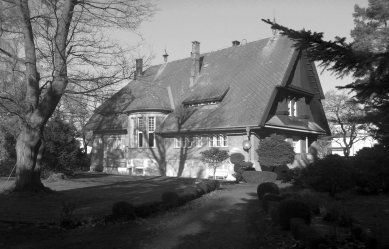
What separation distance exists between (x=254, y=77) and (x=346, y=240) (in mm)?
22366

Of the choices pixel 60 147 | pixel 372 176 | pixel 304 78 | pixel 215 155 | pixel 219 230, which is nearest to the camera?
pixel 219 230

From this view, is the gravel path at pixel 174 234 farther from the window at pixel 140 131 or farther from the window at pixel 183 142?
the window at pixel 140 131

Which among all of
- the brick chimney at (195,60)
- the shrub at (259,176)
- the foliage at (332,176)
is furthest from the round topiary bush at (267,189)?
the brick chimney at (195,60)

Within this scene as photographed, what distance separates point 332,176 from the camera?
1519cm

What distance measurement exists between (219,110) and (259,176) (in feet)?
25.1

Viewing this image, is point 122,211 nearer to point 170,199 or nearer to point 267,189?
point 170,199

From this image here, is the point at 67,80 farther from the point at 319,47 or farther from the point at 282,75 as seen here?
the point at 282,75

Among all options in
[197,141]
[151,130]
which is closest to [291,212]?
[197,141]

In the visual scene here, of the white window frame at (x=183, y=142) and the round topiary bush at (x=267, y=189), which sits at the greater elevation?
the white window frame at (x=183, y=142)

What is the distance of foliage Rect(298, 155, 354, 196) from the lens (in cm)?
1517

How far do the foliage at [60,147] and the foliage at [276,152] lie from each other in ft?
39.3

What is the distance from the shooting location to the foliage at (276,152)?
77.3 feet

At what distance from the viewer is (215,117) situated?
2781cm

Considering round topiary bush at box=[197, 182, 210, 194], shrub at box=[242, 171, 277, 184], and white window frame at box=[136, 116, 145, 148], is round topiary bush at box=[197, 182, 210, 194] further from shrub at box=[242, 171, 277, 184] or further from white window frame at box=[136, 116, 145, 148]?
white window frame at box=[136, 116, 145, 148]
